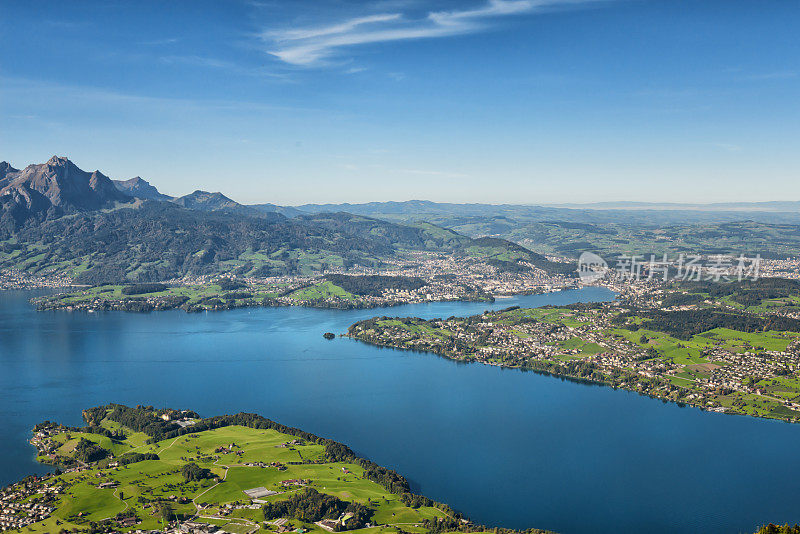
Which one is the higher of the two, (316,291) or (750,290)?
(750,290)

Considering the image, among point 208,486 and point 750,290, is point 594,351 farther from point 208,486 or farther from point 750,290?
point 208,486

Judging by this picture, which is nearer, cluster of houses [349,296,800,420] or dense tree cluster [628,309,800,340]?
cluster of houses [349,296,800,420]

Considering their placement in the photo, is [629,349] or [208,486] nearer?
[208,486]

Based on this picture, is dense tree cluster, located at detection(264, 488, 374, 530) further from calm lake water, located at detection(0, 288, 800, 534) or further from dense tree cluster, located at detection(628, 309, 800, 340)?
dense tree cluster, located at detection(628, 309, 800, 340)

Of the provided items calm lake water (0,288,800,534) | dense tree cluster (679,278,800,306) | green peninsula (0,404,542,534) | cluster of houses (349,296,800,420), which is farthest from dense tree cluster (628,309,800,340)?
green peninsula (0,404,542,534)

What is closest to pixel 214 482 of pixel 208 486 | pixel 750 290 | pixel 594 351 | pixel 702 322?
pixel 208 486

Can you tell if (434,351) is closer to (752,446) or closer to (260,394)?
(260,394)

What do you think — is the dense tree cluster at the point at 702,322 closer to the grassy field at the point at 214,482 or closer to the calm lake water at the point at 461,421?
the calm lake water at the point at 461,421
